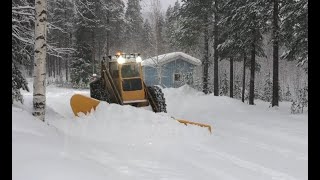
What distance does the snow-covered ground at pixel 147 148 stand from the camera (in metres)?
6.87

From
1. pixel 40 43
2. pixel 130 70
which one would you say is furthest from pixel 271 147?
pixel 40 43

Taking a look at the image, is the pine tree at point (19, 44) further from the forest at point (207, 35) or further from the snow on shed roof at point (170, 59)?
the snow on shed roof at point (170, 59)

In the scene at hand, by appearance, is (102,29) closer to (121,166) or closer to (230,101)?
(230,101)

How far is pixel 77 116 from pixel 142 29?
61.3 m

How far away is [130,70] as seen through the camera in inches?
591

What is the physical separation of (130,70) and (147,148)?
5.86 m

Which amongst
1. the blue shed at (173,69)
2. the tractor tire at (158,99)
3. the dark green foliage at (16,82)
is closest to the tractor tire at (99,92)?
the tractor tire at (158,99)

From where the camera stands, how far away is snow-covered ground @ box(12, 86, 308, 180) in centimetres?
687

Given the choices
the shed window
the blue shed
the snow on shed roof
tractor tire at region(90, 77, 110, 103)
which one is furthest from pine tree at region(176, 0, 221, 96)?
tractor tire at region(90, 77, 110, 103)

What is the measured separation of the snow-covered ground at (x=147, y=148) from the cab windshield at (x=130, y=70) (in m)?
2.96

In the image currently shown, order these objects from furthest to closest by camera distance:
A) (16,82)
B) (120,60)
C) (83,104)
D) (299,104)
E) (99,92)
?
(299,104) < (99,92) < (120,60) < (83,104) < (16,82)

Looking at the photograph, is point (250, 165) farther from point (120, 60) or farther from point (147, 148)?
point (120, 60)

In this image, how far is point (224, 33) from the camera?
27.7 m
